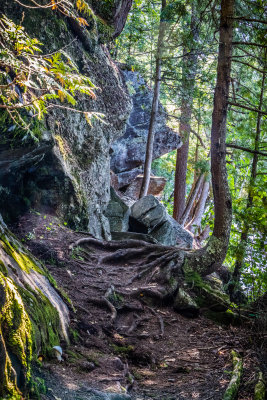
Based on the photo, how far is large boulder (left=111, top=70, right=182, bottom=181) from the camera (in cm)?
1766

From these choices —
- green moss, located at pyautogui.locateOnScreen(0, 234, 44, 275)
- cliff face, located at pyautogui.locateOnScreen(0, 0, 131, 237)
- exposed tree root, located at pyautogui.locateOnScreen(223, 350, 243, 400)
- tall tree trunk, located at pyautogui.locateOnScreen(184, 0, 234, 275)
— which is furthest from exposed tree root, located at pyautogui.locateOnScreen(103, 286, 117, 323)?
cliff face, located at pyautogui.locateOnScreen(0, 0, 131, 237)

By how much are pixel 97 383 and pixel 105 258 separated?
182 inches

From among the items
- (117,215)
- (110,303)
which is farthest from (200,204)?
(110,303)

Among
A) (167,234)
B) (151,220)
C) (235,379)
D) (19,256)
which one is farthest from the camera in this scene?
(167,234)

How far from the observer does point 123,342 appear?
16.9 feet

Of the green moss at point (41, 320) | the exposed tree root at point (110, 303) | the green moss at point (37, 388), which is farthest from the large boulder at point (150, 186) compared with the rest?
the green moss at point (37, 388)

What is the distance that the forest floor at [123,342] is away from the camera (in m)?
3.64

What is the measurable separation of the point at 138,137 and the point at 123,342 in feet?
45.1

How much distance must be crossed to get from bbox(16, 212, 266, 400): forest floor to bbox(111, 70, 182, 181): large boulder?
10.00 metres

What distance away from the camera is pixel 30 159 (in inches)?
266

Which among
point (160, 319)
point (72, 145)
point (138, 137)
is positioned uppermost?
point (138, 137)

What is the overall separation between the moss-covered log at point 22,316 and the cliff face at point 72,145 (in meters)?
2.63

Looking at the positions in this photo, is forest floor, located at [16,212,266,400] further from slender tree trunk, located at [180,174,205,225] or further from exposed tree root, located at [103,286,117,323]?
slender tree trunk, located at [180,174,205,225]

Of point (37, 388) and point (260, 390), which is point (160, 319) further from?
point (37, 388)
